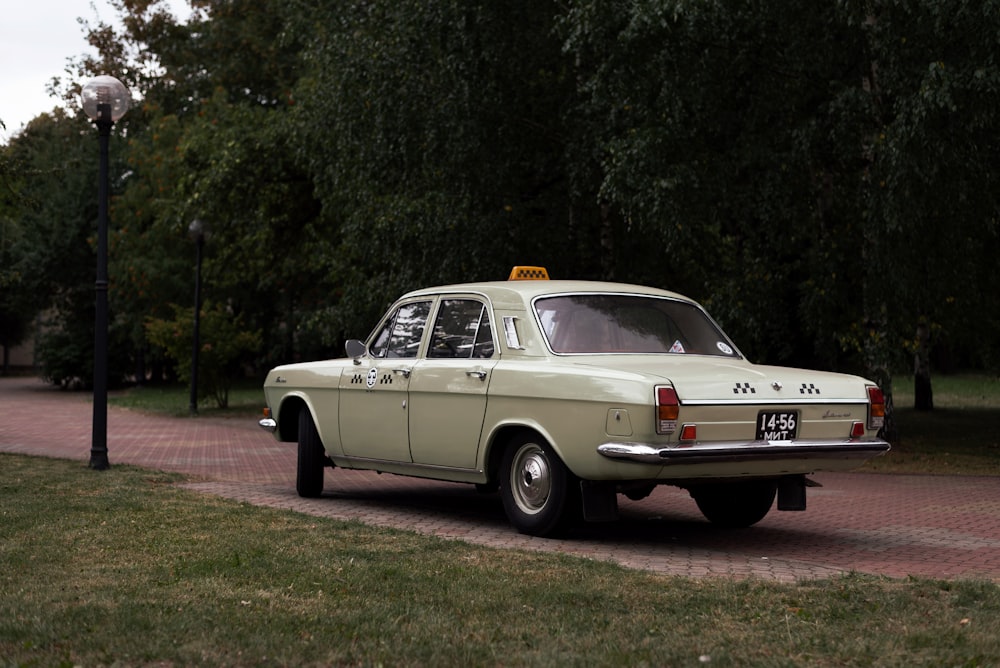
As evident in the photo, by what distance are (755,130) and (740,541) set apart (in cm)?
925

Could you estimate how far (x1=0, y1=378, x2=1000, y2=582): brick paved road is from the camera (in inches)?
296

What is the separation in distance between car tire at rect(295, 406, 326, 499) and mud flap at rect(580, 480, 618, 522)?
336 cm

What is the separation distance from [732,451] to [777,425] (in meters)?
0.45

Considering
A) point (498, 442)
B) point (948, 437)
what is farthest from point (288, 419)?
point (948, 437)

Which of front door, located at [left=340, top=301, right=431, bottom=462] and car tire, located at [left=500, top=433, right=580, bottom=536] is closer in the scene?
car tire, located at [left=500, top=433, right=580, bottom=536]

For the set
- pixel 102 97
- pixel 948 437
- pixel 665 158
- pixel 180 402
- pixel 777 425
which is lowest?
pixel 180 402

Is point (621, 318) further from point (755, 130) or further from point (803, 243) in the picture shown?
point (803, 243)

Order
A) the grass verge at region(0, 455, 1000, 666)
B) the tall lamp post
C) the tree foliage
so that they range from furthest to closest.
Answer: the tree foliage → the tall lamp post → the grass verge at region(0, 455, 1000, 666)

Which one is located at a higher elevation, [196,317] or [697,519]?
[196,317]

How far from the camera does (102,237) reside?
12.9 meters

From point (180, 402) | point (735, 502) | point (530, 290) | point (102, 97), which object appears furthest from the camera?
point (180, 402)

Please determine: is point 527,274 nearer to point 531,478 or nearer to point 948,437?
point 531,478

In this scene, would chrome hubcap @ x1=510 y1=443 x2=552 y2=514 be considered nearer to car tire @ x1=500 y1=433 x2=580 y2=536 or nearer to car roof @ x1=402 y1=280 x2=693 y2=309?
car tire @ x1=500 y1=433 x2=580 y2=536

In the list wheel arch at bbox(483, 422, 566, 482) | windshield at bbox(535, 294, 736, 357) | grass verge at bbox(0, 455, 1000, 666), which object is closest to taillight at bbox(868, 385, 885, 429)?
windshield at bbox(535, 294, 736, 357)
